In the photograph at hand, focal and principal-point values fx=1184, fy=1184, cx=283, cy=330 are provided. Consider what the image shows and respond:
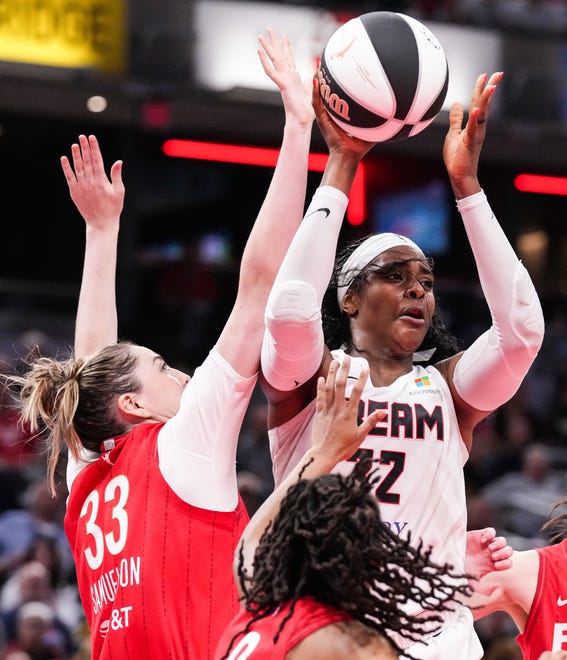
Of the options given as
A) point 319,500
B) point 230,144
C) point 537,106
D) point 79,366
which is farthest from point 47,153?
point 319,500

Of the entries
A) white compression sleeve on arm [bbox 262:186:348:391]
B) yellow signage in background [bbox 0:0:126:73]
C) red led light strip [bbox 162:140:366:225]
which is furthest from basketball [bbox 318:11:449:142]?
red led light strip [bbox 162:140:366:225]

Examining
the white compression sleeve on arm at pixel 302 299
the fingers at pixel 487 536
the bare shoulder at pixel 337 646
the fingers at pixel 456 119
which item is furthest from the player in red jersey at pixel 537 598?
the bare shoulder at pixel 337 646

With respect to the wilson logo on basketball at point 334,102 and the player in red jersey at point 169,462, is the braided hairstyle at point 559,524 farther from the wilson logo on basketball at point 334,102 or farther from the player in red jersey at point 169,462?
the wilson logo on basketball at point 334,102

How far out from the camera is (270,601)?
2.48 meters

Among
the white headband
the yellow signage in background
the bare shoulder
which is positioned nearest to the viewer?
the bare shoulder

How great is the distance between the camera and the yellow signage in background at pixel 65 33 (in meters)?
9.65

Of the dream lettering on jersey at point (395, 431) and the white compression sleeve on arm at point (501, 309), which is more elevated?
the white compression sleeve on arm at point (501, 309)

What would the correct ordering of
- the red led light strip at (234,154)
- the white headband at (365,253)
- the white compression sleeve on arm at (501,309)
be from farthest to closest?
the red led light strip at (234,154) → the white headband at (365,253) → the white compression sleeve on arm at (501,309)

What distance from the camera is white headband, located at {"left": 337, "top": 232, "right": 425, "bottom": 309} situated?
3490 millimetres

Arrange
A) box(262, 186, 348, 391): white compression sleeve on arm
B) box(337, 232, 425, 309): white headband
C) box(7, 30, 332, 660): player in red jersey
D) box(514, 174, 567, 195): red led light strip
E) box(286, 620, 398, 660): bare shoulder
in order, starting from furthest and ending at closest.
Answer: box(514, 174, 567, 195): red led light strip → box(337, 232, 425, 309): white headband → box(7, 30, 332, 660): player in red jersey → box(262, 186, 348, 391): white compression sleeve on arm → box(286, 620, 398, 660): bare shoulder

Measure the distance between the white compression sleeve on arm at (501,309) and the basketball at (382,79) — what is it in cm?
30

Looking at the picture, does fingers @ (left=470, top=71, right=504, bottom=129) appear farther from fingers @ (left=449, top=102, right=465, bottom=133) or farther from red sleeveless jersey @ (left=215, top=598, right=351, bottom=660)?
red sleeveless jersey @ (left=215, top=598, right=351, bottom=660)

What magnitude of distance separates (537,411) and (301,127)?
8.67 metres

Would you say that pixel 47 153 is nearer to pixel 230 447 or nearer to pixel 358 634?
pixel 230 447
